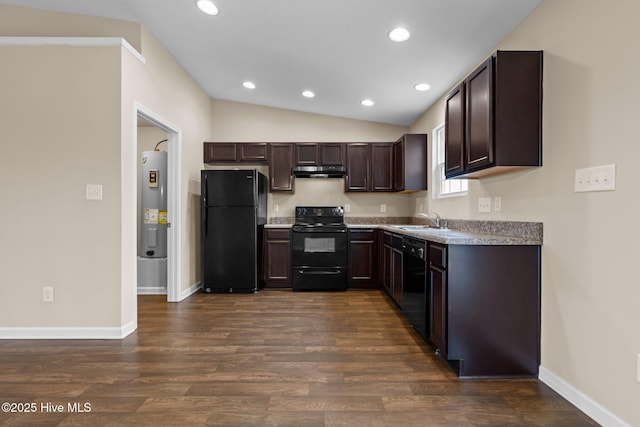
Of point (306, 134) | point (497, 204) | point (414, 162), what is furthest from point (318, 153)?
point (497, 204)

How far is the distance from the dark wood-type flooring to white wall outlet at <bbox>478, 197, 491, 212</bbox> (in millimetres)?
1233

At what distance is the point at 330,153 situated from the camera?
4.82 m

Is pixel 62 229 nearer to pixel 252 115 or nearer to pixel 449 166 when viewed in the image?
pixel 252 115

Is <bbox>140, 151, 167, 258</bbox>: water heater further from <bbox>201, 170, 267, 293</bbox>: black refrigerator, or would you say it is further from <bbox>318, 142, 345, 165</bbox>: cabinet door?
<bbox>318, 142, 345, 165</bbox>: cabinet door

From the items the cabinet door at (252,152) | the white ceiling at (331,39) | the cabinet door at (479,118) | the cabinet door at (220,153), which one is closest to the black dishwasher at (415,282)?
the cabinet door at (479,118)

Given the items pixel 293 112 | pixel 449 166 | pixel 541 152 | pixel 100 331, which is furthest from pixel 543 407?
pixel 293 112

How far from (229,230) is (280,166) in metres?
1.25

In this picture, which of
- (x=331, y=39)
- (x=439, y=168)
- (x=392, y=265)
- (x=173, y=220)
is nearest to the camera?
(x=331, y=39)

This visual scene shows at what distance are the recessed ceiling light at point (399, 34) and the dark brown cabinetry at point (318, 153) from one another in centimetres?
222

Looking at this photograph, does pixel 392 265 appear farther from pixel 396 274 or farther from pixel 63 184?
pixel 63 184

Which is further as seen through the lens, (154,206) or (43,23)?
(154,206)

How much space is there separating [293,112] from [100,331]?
3769 millimetres

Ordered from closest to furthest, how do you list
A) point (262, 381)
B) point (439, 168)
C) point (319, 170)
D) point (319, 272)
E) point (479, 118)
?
1. point (262, 381)
2. point (479, 118)
3. point (439, 168)
4. point (319, 272)
5. point (319, 170)

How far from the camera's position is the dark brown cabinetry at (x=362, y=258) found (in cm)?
452
